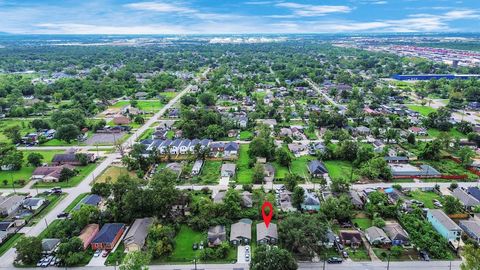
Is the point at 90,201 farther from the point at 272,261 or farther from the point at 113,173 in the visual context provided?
the point at 272,261

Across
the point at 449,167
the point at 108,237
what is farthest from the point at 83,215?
the point at 449,167

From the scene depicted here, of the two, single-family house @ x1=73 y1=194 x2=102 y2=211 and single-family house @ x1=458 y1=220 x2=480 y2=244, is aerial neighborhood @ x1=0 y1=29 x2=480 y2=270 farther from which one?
single-family house @ x1=73 y1=194 x2=102 y2=211

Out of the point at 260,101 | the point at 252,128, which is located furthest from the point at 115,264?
the point at 260,101

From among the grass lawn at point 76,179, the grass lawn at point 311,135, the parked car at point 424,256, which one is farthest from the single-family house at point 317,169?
the grass lawn at point 76,179

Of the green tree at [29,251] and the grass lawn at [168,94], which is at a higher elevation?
the grass lawn at [168,94]

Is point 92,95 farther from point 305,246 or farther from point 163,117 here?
point 305,246

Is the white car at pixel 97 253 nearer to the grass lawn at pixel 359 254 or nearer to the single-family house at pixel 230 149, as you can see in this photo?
the grass lawn at pixel 359 254
